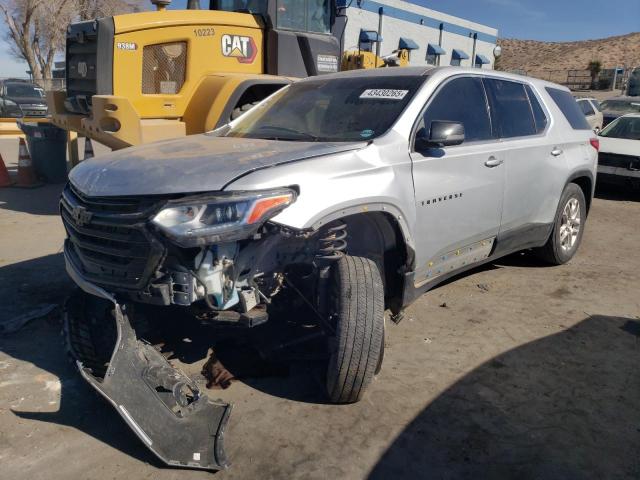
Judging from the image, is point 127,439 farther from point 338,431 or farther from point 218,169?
point 218,169

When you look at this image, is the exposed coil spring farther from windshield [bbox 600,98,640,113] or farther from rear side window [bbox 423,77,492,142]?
windshield [bbox 600,98,640,113]

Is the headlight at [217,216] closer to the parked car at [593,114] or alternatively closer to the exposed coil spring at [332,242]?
the exposed coil spring at [332,242]

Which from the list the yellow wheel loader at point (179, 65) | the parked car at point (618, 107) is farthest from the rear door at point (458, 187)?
the parked car at point (618, 107)

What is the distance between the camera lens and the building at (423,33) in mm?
26766

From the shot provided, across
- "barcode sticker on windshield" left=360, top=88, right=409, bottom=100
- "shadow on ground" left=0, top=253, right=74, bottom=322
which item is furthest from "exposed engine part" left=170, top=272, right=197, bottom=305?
"shadow on ground" left=0, top=253, right=74, bottom=322

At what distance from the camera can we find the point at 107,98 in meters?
6.58

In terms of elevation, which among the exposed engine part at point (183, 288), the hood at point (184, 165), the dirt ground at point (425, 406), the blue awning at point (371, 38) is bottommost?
the dirt ground at point (425, 406)

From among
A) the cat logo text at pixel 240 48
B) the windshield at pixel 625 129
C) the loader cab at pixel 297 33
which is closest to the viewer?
the cat logo text at pixel 240 48

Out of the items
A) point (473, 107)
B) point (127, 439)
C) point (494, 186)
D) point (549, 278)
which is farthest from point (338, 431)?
point (549, 278)

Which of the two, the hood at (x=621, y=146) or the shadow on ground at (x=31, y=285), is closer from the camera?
the shadow on ground at (x=31, y=285)

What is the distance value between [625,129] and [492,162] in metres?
7.54

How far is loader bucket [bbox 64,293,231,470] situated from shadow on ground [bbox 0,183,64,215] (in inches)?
221

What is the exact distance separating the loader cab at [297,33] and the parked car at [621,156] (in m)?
5.00

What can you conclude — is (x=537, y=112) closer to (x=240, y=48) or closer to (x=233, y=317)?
(x=233, y=317)
